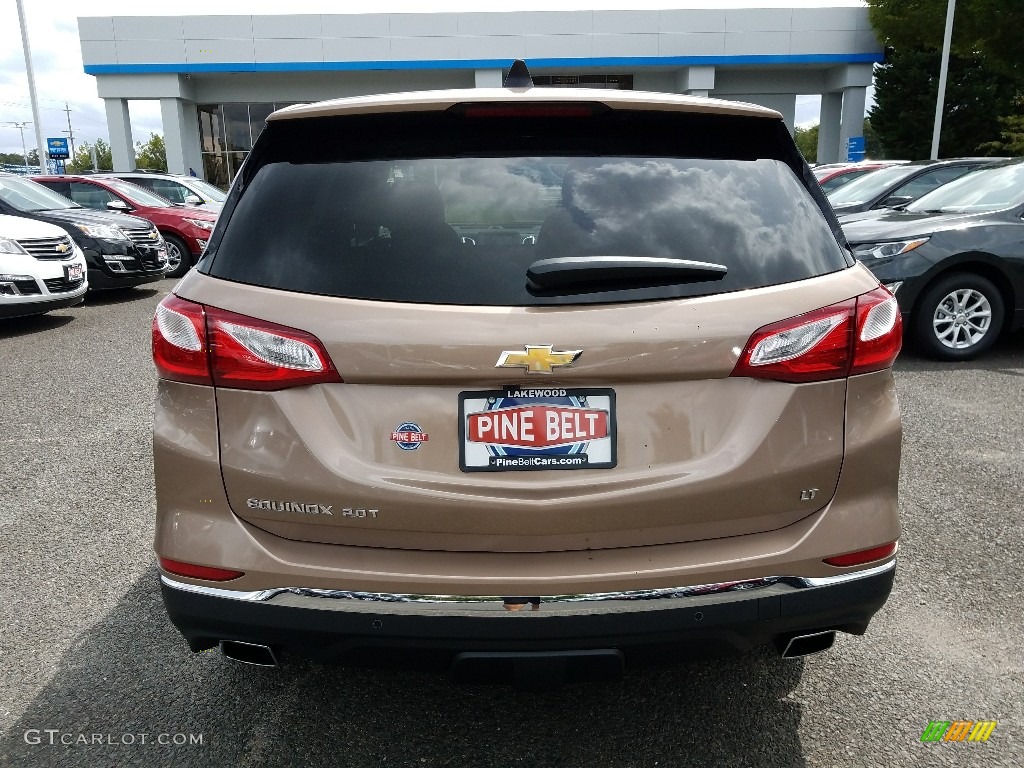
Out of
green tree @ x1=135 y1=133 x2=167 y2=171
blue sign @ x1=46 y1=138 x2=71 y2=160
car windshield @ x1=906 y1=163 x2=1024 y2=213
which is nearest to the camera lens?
car windshield @ x1=906 y1=163 x2=1024 y2=213

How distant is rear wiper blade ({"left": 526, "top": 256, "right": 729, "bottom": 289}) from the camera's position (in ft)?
6.31

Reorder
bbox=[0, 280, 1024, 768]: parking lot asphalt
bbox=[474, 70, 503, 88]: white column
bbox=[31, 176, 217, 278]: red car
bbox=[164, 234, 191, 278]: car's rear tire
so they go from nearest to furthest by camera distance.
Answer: bbox=[0, 280, 1024, 768]: parking lot asphalt, bbox=[31, 176, 217, 278]: red car, bbox=[164, 234, 191, 278]: car's rear tire, bbox=[474, 70, 503, 88]: white column

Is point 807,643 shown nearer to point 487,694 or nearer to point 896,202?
point 487,694

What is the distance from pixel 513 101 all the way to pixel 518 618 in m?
1.26

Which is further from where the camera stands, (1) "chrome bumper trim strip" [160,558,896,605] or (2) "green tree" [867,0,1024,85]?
(2) "green tree" [867,0,1024,85]

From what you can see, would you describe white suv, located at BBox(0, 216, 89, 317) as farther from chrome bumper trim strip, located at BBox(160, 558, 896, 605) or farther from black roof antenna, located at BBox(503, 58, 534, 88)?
chrome bumper trim strip, located at BBox(160, 558, 896, 605)

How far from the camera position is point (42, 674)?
8.93ft

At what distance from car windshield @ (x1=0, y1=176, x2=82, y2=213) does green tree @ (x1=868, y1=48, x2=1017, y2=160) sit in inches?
1280

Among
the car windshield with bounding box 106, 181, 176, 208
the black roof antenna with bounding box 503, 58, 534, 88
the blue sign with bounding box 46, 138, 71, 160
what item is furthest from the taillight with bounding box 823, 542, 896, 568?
the blue sign with bounding box 46, 138, 71, 160

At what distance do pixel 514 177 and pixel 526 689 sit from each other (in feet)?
4.13

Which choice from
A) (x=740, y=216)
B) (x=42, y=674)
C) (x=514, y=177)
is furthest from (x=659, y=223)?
(x=42, y=674)

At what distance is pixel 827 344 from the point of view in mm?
2006

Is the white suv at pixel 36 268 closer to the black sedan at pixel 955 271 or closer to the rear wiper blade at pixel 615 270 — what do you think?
the black sedan at pixel 955 271

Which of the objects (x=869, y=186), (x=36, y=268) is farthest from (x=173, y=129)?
(x=869, y=186)
